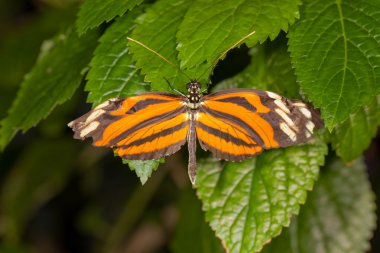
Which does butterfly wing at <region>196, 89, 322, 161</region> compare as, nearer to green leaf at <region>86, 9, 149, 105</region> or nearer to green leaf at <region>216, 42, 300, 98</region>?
green leaf at <region>216, 42, 300, 98</region>

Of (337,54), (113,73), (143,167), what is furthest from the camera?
(113,73)

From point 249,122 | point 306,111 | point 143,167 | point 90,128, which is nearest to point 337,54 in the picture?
point 306,111

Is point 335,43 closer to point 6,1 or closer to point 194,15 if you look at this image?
point 194,15

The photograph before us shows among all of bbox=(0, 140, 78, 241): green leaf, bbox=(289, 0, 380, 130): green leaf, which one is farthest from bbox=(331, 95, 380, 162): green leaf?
bbox=(0, 140, 78, 241): green leaf

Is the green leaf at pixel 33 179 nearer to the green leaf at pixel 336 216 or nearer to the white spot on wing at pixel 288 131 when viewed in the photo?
the green leaf at pixel 336 216

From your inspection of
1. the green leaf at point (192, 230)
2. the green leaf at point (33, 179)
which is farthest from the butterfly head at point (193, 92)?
the green leaf at point (33, 179)

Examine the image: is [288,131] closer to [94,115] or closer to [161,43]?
[161,43]

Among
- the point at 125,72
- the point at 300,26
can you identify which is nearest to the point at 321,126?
the point at 300,26
